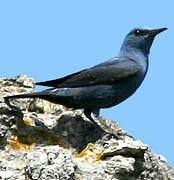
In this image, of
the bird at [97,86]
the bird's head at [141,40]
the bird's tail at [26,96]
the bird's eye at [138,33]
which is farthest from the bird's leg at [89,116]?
the bird's eye at [138,33]

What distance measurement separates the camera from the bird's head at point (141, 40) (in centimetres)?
1186

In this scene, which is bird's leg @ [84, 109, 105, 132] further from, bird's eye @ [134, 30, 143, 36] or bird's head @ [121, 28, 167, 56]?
bird's eye @ [134, 30, 143, 36]

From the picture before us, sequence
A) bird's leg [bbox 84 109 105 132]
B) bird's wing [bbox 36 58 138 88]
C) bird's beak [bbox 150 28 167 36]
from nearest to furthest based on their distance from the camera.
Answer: bird's leg [bbox 84 109 105 132] < bird's wing [bbox 36 58 138 88] < bird's beak [bbox 150 28 167 36]

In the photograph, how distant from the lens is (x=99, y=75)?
11.0m

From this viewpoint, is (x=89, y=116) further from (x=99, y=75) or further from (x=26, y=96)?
(x=26, y=96)

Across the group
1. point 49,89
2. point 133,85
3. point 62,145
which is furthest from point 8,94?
point 133,85

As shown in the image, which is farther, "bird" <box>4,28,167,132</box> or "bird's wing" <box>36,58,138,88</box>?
"bird's wing" <box>36,58,138,88</box>

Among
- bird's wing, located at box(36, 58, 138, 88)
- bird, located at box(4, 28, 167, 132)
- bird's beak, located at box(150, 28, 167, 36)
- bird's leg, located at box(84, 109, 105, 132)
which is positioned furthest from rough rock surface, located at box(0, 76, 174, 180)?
bird's beak, located at box(150, 28, 167, 36)

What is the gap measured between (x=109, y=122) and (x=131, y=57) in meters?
1.44

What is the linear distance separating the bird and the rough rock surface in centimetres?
23

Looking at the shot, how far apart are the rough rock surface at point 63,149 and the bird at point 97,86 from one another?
0.23m

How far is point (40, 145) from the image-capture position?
9.38 m

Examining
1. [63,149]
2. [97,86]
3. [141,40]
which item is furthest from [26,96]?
[141,40]

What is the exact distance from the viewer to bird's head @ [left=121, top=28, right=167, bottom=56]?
11859mm
